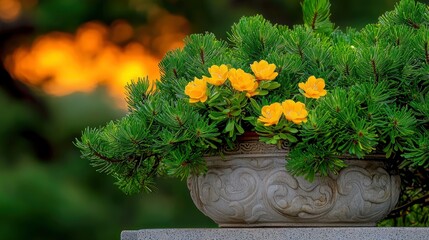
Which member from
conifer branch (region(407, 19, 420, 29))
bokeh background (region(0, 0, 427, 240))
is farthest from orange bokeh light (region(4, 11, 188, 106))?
conifer branch (region(407, 19, 420, 29))

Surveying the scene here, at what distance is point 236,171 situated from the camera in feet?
7.76

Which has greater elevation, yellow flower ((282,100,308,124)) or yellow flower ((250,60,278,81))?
yellow flower ((250,60,278,81))

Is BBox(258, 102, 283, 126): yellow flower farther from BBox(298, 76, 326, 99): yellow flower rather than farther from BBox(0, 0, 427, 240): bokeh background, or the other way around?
BBox(0, 0, 427, 240): bokeh background

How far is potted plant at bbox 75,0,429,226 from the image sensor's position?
226cm

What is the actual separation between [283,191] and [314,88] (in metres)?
0.26

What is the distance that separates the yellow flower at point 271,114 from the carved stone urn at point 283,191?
0.32 ft

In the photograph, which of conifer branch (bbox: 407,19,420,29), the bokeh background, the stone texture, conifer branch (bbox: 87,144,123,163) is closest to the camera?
the stone texture

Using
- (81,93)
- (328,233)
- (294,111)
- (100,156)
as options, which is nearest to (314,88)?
(294,111)

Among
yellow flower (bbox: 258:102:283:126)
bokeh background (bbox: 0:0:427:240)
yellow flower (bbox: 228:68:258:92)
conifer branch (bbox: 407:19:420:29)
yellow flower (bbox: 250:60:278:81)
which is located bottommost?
yellow flower (bbox: 258:102:283:126)

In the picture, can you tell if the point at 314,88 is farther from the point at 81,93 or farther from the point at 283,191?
the point at 81,93

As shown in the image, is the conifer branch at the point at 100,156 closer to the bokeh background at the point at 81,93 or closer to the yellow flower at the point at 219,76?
the yellow flower at the point at 219,76

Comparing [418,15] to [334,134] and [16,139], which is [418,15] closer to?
[334,134]

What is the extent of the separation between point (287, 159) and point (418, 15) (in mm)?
613

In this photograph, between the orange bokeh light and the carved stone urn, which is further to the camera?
the orange bokeh light
